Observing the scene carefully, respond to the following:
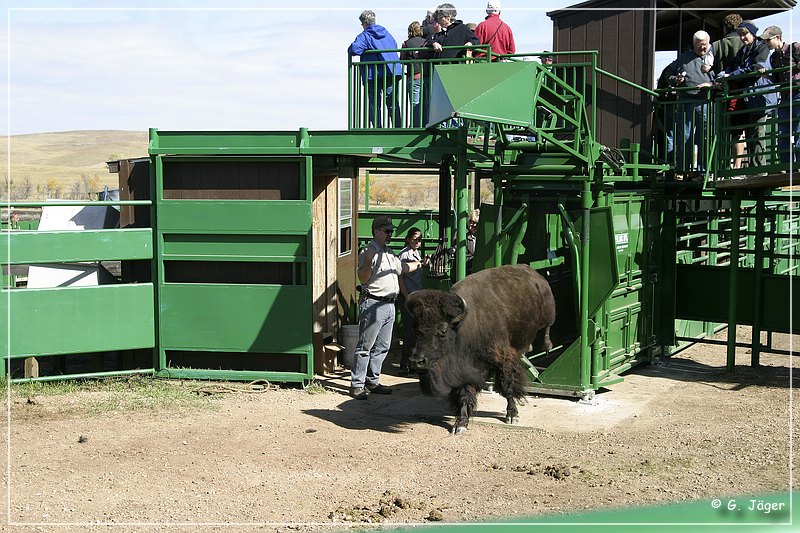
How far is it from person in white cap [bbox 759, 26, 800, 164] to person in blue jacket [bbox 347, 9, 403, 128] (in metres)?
4.57

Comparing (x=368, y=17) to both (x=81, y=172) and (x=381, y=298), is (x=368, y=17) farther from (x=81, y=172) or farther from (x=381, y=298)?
(x=81, y=172)

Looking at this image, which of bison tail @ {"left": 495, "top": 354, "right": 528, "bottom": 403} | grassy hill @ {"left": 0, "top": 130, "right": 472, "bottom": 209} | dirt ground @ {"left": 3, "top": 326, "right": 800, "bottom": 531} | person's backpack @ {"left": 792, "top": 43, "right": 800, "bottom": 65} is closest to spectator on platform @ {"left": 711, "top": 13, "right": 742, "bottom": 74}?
person's backpack @ {"left": 792, "top": 43, "right": 800, "bottom": 65}

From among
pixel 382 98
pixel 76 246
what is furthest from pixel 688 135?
pixel 76 246

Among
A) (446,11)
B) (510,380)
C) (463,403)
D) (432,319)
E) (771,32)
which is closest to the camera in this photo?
(432,319)

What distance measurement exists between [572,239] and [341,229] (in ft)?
11.9

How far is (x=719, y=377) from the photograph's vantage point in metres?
12.2

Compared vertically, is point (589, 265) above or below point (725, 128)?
below

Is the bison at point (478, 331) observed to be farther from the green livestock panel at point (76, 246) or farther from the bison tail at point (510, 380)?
the green livestock panel at point (76, 246)

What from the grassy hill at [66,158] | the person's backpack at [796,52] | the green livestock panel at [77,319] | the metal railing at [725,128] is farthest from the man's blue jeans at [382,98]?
the grassy hill at [66,158]

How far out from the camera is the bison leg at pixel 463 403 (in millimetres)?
9461

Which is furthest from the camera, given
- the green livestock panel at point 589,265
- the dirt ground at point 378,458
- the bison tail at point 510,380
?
the green livestock panel at point 589,265

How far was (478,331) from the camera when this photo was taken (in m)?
9.56

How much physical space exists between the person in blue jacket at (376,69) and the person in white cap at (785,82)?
→ 4568 mm

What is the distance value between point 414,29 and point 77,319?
20.1 feet
